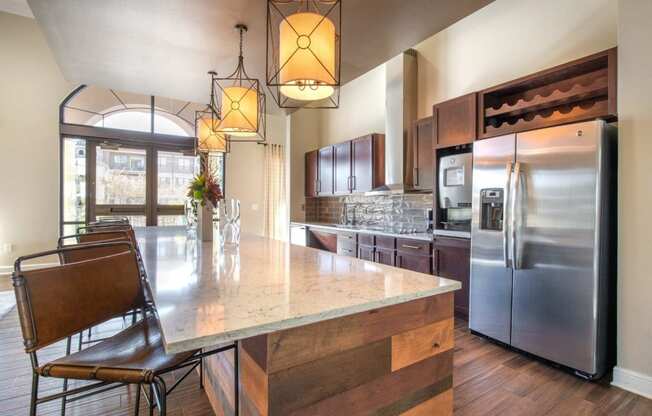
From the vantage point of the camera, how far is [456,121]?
10.6 ft

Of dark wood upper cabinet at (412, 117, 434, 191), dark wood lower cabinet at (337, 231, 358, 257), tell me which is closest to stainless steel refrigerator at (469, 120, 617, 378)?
dark wood upper cabinet at (412, 117, 434, 191)

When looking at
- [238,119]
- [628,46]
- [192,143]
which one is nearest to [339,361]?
[238,119]

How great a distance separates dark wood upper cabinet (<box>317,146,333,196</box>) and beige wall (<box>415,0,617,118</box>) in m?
1.71

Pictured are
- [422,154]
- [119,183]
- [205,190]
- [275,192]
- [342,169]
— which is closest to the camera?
[205,190]

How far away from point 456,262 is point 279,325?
106 inches

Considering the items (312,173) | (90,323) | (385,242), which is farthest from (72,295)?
(312,173)

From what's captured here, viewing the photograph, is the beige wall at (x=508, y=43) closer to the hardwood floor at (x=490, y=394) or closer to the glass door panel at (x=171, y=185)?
the hardwood floor at (x=490, y=394)

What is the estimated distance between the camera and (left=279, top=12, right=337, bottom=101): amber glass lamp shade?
1434 millimetres

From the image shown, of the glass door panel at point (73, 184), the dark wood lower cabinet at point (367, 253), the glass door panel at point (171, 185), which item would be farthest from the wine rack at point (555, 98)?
the glass door panel at point (73, 184)

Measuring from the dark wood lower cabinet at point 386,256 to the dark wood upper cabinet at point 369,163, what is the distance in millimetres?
1016

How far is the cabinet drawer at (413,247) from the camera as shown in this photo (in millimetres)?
3455

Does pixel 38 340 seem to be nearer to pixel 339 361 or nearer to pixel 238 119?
pixel 339 361

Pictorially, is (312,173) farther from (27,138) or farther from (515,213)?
(27,138)

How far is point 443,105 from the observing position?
3.37 metres
